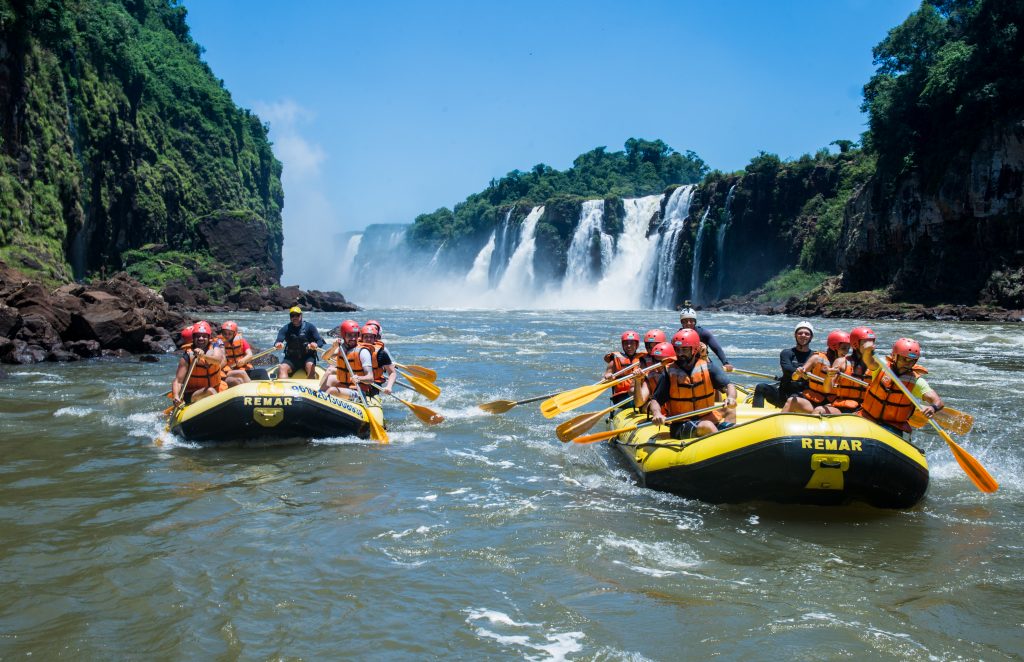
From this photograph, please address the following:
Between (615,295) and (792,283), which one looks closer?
(792,283)

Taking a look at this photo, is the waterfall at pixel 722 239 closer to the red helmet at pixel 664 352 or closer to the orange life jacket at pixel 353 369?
the orange life jacket at pixel 353 369

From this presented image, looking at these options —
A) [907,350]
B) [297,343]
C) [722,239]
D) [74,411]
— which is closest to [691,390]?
[907,350]

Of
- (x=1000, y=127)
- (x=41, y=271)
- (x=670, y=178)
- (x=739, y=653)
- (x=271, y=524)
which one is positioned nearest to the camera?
(x=739, y=653)

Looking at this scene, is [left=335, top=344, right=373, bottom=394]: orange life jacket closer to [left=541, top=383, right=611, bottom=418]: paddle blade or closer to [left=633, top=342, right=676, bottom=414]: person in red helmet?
[left=541, top=383, right=611, bottom=418]: paddle blade

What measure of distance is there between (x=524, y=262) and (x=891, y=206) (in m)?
37.0

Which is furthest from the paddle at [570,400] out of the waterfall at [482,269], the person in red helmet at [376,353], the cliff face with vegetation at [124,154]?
the waterfall at [482,269]

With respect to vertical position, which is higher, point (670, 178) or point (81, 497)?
point (670, 178)

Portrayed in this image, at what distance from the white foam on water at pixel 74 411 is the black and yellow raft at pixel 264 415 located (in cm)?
220

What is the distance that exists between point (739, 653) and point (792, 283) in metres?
50.7

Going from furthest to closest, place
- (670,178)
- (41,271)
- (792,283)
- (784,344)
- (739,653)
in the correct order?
(670,178), (792,283), (41,271), (784,344), (739,653)

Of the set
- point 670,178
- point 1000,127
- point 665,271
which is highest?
point 670,178

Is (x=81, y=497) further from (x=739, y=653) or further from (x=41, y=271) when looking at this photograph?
(x=41, y=271)

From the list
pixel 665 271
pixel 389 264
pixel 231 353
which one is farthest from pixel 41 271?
pixel 389 264

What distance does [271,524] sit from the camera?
5.79 meters
